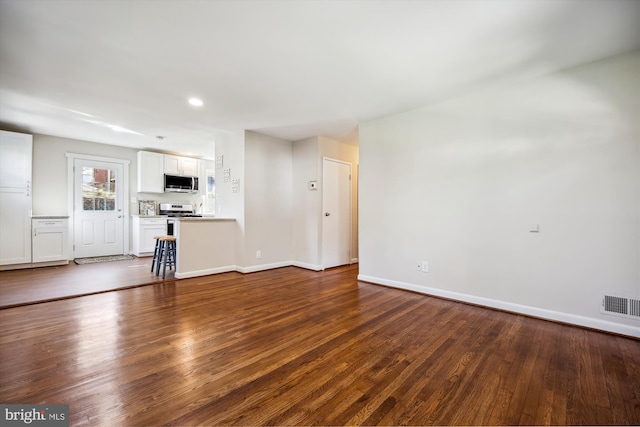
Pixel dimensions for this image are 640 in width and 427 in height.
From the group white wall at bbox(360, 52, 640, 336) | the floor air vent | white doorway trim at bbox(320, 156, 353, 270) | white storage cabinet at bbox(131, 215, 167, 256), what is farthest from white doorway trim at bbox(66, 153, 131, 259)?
the floor air vent

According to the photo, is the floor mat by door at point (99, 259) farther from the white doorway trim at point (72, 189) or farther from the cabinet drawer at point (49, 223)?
the cabinet drawer at point (49, 223)

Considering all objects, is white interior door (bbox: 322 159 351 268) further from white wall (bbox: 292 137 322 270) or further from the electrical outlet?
the electrical outlet

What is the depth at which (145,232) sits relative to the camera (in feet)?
20.3

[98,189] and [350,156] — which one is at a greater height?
[350,156]

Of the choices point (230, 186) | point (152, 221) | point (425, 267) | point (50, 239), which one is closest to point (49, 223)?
point (50, 239)

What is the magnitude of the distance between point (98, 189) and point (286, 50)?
227 inches

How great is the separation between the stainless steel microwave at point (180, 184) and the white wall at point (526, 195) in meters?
5.01

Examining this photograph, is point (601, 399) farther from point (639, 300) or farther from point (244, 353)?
point (244, 353)

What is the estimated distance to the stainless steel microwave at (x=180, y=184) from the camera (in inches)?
260

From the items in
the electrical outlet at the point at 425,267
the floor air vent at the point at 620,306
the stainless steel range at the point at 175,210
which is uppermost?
the stainless steel range at the point at 175,210

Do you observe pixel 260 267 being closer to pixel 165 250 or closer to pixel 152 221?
pixel 165 250

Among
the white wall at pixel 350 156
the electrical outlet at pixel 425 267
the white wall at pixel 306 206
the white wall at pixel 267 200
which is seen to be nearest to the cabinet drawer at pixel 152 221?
the white wall at pixel 267 200

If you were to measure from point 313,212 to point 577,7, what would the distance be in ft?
13.1

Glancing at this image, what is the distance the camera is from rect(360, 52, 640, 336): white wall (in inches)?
97.0
